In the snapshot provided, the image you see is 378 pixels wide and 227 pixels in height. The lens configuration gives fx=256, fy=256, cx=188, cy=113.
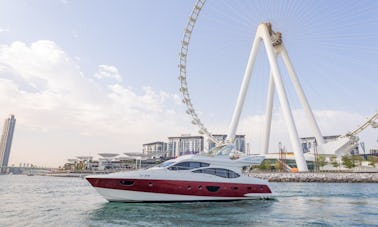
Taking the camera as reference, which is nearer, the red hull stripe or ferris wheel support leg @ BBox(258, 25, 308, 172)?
the red hull stripe

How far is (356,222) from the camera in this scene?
11.4m

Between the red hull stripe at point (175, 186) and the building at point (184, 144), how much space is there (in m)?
158

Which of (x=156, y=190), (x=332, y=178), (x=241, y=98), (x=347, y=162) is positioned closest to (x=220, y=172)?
(x=156, y=190)

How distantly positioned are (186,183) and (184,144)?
170531 millimetres

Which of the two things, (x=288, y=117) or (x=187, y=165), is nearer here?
(x=187, y=165)

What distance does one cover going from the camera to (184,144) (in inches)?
7293

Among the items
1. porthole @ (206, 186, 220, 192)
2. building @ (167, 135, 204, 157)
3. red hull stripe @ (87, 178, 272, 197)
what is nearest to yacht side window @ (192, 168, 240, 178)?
red hull stripe @ (87, 178, 272, 197)

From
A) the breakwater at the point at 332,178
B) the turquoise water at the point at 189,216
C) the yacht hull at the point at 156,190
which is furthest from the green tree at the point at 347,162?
the yacht hull at the point at 156,190

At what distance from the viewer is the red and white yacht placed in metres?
14.9

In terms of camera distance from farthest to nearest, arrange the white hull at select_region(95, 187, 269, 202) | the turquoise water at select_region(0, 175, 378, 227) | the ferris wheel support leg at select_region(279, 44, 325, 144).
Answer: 1. the ferris wheel support leg at select_region(279, 44, 325, 144)
2. the white hull at select_region(95, 187, 269, 202)
3. the turquoise water at select_region(0, 175, 378, 227)

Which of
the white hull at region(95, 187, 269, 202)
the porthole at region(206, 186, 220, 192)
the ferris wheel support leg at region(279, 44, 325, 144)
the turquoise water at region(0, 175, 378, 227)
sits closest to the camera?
the turquoise water at region(0, 175, 378, 227)

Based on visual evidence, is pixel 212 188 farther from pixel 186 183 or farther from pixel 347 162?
pixel 347 162

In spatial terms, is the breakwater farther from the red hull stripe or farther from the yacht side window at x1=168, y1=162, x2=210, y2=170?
the yacht side window at x1=168, y1=162, x2=210, y2=170

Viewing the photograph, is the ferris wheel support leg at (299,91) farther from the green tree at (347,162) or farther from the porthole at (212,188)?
the porthole at (212,188)
